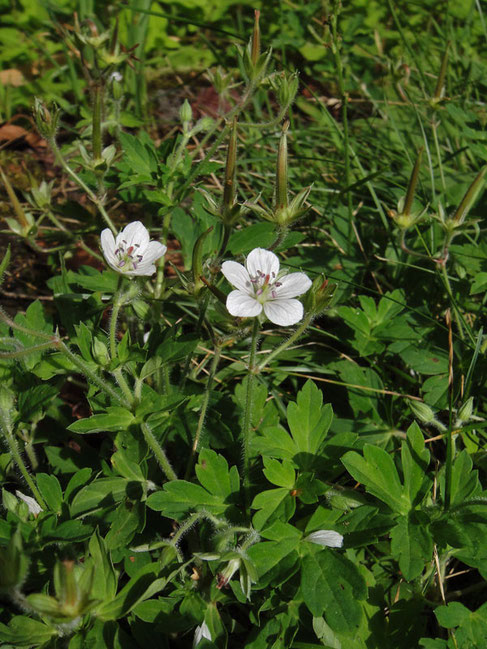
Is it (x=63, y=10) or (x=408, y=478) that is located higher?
(x=63, y=10)

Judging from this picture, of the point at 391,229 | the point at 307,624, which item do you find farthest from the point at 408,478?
the point at 391,229

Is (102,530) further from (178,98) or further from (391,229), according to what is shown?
(178,98)

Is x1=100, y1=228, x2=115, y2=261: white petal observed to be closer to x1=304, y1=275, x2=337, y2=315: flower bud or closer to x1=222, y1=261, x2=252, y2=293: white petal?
x1=222, y1=261, x2=252, y2=293: white petal

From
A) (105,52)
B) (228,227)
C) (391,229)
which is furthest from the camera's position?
(391,229)

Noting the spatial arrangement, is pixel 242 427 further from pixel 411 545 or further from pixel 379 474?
pixel 411 545

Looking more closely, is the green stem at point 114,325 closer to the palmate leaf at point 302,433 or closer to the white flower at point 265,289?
the white flower at point 265,289

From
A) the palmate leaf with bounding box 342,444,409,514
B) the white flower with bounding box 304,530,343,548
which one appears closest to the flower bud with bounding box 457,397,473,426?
the palmate leaf with bounding box 342,444,409,514

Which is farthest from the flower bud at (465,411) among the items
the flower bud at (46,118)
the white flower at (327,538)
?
the flower bud at (46,118)
